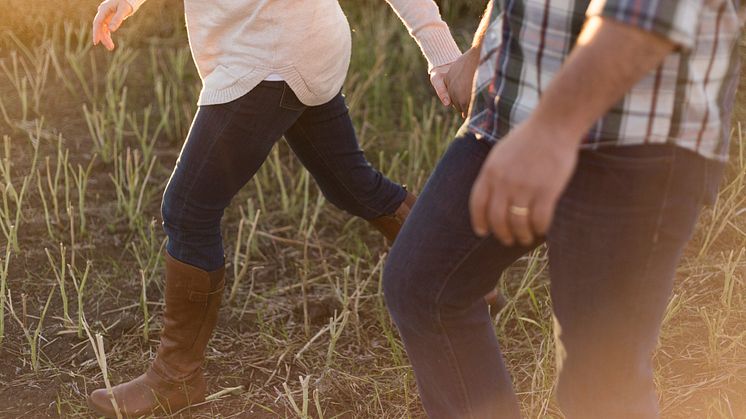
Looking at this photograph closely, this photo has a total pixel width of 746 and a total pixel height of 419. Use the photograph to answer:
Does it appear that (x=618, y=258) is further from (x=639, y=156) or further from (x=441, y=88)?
(x=441, y=88)

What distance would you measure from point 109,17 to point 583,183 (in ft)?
4.18

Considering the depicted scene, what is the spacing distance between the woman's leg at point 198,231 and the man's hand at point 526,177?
3.14 ft

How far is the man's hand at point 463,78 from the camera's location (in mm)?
1775

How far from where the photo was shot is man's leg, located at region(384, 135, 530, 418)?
1.51 metres

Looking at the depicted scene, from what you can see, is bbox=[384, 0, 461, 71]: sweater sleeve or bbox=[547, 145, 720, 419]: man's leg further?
bbox=[384, 0, 461, 71]: sweater sleeve

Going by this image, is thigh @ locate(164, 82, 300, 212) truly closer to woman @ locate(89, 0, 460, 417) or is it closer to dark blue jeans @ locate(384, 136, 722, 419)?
woman @ locate(89, 0, 460, 417)

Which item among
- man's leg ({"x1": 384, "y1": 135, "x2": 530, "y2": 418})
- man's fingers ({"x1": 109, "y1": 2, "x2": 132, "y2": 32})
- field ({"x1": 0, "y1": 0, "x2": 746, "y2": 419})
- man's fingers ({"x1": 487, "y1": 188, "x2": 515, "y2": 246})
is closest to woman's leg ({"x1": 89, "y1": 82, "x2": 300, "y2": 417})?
field ({"x1": 0, "y1": 0, "x2": 746, "y2": 419})

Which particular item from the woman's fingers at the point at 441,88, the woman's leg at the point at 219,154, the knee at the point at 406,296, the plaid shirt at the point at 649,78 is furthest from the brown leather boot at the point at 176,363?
the plaid shirt at the point at 649,78

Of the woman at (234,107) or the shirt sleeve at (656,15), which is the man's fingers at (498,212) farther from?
the woman at (234,107)

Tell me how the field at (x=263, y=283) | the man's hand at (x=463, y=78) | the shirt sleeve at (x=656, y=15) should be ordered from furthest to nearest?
the field at (x=263, y=283) → the man's hand at (x=463, y=78) → the shirt sleeve at (x=656, y=15)

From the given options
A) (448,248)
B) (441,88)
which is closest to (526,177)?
(448,248)

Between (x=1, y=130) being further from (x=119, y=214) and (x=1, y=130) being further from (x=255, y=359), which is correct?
(x=255, y=359)

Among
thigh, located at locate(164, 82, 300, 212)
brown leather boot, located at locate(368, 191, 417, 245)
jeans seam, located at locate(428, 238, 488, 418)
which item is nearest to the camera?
jeans seam, located at locate(428, 238, 488, 418)

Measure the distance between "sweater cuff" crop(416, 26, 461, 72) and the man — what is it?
0.46 m
